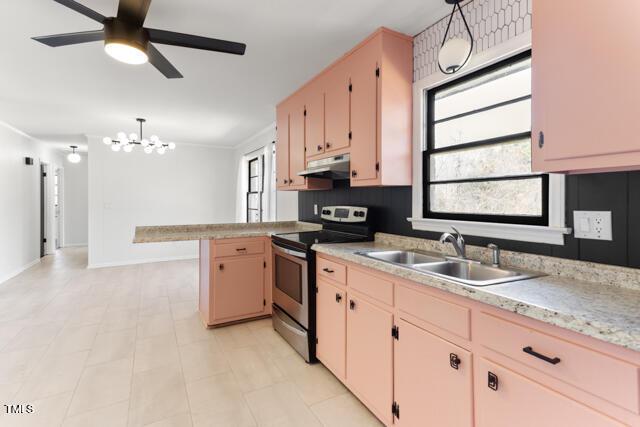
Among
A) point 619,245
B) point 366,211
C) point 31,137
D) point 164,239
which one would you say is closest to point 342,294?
point 366,211

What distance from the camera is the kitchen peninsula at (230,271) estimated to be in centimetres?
299

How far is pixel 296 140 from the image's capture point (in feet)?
10.7

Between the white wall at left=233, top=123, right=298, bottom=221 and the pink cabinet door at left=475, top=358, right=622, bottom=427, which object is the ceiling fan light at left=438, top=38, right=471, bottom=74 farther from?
the white wall at left=233, top=123, right=298, bottom=221

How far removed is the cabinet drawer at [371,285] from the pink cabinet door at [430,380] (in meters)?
0.16

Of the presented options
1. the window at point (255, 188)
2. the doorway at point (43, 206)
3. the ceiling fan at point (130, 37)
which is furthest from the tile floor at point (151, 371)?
the doorway at point (43, 206)

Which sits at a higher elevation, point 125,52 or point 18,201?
point 125,52

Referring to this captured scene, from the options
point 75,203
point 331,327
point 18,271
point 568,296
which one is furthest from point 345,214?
point 75,203

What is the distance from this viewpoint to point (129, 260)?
602 centimetres

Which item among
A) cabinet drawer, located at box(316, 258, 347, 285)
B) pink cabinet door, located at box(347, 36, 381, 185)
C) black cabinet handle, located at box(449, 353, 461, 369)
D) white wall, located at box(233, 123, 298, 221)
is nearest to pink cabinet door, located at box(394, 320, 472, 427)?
black cabinet handle, located at box(449, 353, 461, 369)

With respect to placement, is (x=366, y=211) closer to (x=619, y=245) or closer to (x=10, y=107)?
(x=619, y=245)

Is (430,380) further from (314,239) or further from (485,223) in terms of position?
(314,239)

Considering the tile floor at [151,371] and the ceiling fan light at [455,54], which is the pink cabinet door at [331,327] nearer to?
the tile floor at [151,371]

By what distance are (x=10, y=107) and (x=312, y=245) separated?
451 cm

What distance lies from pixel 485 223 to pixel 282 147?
2388 mm
